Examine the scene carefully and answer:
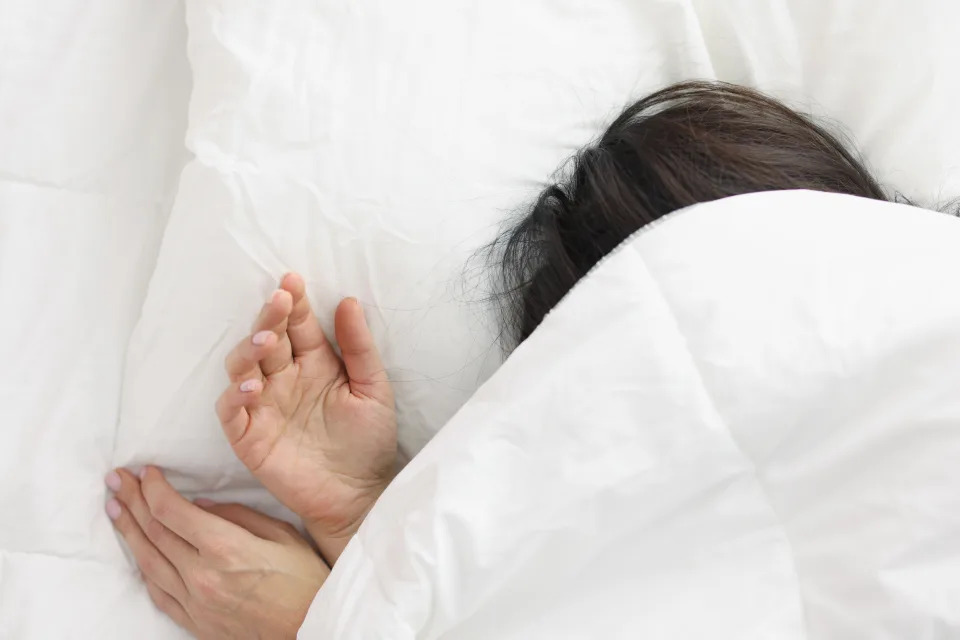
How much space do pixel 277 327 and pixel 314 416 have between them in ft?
0.41

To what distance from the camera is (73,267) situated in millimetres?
751

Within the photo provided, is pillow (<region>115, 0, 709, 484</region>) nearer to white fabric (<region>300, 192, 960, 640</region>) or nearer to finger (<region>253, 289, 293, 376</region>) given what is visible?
finger (<region>253, 289, 293, 376</region>)

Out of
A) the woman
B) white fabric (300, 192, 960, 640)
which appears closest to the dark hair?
the woman

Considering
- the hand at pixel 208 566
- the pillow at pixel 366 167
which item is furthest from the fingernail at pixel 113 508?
the pillow at pixel 366 167

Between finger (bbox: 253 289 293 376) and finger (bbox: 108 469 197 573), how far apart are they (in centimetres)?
17

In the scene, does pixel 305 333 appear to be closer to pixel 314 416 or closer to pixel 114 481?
pixel 314 416

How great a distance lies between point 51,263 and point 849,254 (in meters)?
0.67

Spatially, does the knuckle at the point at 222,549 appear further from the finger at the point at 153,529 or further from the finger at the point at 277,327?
the finger at the point at 277,327

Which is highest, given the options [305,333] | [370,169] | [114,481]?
[370,169]

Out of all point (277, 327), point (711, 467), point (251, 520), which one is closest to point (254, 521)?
point (251, 520)

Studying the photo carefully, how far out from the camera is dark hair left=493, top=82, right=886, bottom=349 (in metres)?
0.65

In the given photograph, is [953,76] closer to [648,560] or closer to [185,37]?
[648,560]

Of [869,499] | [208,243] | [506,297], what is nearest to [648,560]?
[869,499]

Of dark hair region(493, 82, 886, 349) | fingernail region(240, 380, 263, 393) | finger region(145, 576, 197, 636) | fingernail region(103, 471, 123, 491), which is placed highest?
dark hair region(493, 82, 886, 349)
